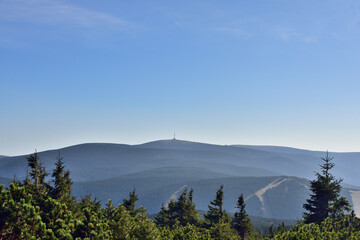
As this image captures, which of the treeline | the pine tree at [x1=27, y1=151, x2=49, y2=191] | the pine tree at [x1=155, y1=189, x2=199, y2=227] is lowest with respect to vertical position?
the pine tree at [x1=155, y1=189, x2=199, y2=227]

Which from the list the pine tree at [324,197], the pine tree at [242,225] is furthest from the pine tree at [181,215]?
the pine tree at [324,197]

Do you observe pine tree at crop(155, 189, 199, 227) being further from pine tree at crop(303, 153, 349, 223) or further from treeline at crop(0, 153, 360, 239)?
pine tree at crop(303, 153, 349, 223)

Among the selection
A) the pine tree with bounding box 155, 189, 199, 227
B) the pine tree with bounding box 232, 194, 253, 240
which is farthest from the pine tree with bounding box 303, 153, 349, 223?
the pine tree with bounding box 155, 189, 199, 227

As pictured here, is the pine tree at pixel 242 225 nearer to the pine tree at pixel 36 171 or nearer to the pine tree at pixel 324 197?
the pine tree at pixel 324 197

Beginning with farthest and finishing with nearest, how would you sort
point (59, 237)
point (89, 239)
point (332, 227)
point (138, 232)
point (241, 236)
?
point (241, 236)
point (332, 227)
point (138, 232)
point (89, 239)
point (59, 237)

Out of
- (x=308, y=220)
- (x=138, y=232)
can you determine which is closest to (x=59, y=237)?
(x=138, y=232)

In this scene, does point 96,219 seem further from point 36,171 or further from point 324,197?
point 324,197

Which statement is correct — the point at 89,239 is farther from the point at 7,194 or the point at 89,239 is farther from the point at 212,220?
the point at 212,220

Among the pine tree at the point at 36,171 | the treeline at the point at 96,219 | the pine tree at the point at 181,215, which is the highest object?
the pine tree at the point at 36,171

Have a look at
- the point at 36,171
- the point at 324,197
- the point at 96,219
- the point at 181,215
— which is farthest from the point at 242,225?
the point at 96,219

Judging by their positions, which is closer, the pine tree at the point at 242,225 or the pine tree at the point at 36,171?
the pine tree at the point at 36,171

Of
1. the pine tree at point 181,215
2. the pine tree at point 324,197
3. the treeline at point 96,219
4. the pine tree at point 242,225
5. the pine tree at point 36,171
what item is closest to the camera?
the treeline at point 96,219
